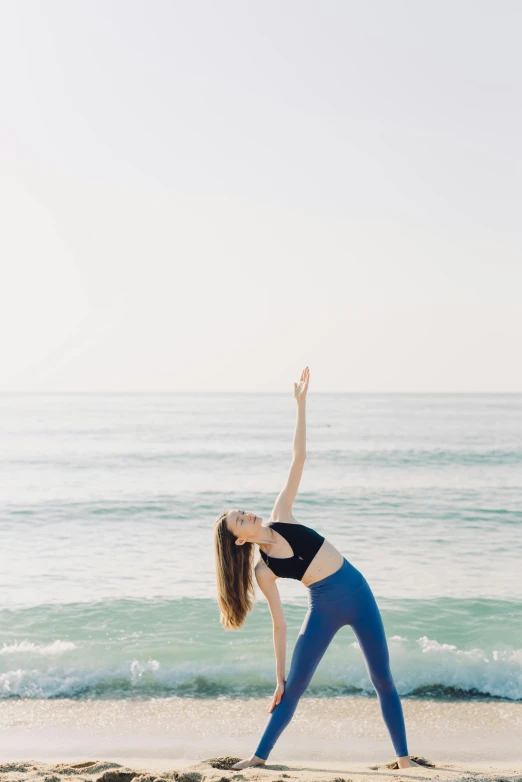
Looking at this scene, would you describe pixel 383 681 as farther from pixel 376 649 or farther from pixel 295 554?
pixel 295 554

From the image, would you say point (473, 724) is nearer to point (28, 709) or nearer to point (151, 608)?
point (28, 709)

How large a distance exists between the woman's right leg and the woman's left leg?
0.47 feet

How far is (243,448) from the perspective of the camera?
30359 millimetres

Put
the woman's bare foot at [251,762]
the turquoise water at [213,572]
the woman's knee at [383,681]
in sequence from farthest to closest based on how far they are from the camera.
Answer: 1. the turquoise water at [213,572]
2. the woman's bare foot at [251,762]
3. the woman's knee at [383,681]

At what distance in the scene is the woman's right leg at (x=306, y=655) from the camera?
4.14 metres

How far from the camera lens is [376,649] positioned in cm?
418

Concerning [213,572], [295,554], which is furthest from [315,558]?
[213,572]

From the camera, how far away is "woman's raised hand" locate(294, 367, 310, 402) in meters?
4.47

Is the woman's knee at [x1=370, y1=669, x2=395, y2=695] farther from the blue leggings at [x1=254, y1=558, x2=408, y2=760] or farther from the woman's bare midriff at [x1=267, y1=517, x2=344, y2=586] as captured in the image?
the woman's bare midriff at [x1=267, y1=517, x2=344, y2=586]

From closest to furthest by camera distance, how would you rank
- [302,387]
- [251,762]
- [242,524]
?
[242,524], [251,762], [302,387]

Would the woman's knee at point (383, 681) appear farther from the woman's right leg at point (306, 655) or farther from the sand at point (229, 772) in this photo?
the sand at point (229, 772)

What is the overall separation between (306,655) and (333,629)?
216 mm

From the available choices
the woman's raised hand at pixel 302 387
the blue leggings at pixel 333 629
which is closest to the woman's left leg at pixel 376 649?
the blue leggings at pixel 333 629

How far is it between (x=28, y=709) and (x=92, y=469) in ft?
59.9
